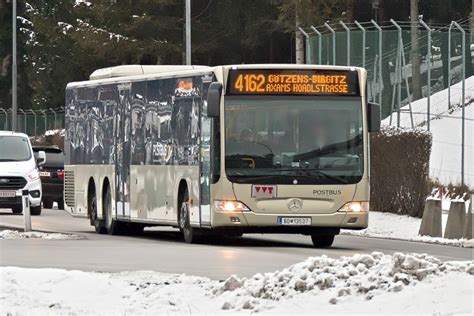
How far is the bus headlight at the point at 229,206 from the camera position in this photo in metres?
26.5

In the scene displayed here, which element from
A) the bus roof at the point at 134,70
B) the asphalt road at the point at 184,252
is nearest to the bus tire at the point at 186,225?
the asphalt road at the point at 184,252

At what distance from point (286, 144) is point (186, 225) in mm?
2498

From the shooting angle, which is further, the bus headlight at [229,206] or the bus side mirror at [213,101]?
the bus headlight at [229,206]

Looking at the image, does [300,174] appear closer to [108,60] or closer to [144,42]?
[144,42]

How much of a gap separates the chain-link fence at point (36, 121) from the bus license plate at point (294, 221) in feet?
176

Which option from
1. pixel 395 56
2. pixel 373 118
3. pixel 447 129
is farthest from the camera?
pixel 447 129

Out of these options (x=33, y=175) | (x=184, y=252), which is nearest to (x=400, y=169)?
(x=33, y=175)

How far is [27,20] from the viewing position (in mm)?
99438

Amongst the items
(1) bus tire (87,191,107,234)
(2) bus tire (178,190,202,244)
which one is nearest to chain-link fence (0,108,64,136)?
(1) bus tire (87,191,107,234)

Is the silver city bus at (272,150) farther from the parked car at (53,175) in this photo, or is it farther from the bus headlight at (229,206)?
the parked car at (53,175)

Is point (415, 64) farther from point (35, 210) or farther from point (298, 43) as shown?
point (298, 43)

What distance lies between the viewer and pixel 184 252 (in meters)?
24.2

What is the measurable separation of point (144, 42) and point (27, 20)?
20.5 metres

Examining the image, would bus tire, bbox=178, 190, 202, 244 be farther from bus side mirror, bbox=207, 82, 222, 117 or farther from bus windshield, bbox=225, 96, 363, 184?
bus side mirror, bbox=207, 82, 222, 117
